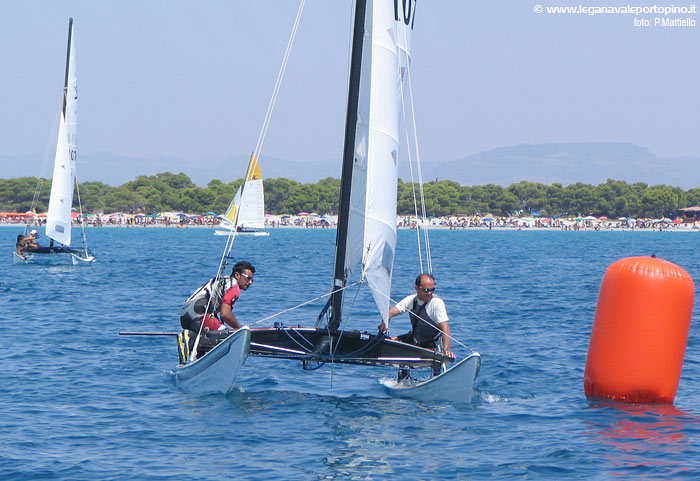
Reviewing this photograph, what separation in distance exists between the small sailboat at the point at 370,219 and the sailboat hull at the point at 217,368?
1.63ft

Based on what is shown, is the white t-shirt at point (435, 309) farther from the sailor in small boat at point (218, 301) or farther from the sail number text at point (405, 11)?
the sail number text at point (405, 11)

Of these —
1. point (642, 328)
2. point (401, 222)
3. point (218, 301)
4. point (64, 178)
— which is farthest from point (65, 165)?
point (401, 222)

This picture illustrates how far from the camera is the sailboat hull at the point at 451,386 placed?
43.1 feet

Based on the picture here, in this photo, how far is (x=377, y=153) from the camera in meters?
13.5

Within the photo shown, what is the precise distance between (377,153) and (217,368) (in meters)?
3.83

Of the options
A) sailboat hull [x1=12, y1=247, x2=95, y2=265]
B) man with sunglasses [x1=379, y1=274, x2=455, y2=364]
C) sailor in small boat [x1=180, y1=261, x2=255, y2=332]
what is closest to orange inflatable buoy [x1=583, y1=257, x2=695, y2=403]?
man with sunglasses [x1=379, y1=274, x2=455, y2=364]

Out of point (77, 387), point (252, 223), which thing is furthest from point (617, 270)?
point (252, 223)

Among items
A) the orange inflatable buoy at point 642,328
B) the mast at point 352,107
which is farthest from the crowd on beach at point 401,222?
the orange inflatable buoy at point 642,328

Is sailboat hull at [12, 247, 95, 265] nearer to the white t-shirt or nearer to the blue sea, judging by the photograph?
the blue sea

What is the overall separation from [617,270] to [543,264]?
4315cm

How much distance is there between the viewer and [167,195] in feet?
650

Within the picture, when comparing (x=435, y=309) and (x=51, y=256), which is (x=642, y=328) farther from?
(x=51, y=256)

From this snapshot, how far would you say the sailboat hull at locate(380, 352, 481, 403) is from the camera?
43.1 feet

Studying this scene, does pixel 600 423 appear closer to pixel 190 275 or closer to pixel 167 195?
pixel 190 275
